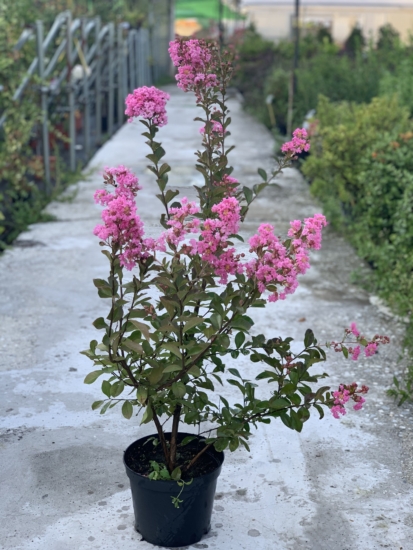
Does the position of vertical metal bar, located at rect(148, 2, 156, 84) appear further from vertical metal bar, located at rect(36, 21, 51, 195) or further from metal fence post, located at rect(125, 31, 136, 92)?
vertical metal bar, located at rect(36, 21, 51, 195)

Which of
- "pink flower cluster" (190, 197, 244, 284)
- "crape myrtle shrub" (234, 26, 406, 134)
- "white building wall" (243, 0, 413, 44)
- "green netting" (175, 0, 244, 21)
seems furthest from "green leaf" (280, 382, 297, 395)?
"green netting" (175, 0, 244, 21)

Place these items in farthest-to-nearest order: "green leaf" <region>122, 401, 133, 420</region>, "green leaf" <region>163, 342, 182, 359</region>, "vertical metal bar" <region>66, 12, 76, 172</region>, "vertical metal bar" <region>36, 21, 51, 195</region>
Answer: "vertical metal bar" <region>66, 12, 76, 172</region>, "vertical metal bar" <region>36, 21, 51, 195</region>, "green leaf" <region>122, 401, 133, 420</region>, "green leaf" <region>163, 342, 182, 359</region>

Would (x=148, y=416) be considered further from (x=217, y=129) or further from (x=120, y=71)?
(x=120, y=71)

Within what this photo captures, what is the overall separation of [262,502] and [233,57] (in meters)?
1.57

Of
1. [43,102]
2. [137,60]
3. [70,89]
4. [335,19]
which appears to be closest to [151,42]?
[137,60]

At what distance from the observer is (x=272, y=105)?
12.7 meters

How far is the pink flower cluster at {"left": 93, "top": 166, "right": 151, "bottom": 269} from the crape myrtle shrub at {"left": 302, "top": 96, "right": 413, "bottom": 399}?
1.79 metres

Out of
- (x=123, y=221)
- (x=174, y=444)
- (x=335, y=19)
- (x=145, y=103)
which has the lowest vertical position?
(x=335, y=19)

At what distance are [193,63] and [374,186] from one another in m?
3.20

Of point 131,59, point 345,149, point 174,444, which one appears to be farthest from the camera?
point 131,59

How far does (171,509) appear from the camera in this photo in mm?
2662

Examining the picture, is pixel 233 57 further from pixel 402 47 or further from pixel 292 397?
pixel 402 47

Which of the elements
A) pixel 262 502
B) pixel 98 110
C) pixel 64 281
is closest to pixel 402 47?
pixel 98 110

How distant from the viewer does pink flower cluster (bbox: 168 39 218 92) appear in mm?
2666
